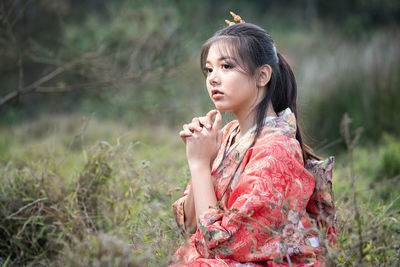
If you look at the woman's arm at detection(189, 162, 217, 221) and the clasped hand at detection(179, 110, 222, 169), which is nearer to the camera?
the woman's arm at detection(189, 162, 217, 221)

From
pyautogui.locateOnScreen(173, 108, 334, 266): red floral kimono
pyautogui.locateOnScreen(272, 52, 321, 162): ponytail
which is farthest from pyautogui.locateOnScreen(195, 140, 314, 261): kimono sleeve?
pyautogui.locateOnScreen(272, 52, 321, 162): ponytail

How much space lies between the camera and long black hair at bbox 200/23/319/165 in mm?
1889

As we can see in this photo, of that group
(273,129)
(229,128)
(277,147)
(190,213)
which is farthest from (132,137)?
(277,147)

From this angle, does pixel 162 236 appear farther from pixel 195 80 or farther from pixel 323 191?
pixel 195 80

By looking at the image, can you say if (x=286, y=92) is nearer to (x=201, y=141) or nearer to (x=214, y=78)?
(x=214, y=78)

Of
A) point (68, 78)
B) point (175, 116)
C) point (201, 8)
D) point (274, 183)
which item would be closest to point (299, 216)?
point (274, 183)

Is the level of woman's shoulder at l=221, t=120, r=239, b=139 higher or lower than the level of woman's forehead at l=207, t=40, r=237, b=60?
lower

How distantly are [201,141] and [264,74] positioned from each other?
16.4 inches

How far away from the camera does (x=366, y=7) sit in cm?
1750

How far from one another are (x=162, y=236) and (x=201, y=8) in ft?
55.1

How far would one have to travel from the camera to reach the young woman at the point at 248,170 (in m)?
1.62

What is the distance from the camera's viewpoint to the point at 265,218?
162cm

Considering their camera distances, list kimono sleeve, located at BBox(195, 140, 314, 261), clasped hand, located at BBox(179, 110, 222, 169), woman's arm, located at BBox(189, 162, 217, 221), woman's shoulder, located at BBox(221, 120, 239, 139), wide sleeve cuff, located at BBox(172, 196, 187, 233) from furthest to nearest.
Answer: woman's shoulder, located at BBox(221, 120, 239, 139) < wide sleeve cuff, located at BBox(172, 196, 187, 233) < clasped hand, located at BBox(179, 110, 222, 169) < woman's arm, located at BBox(189, 162, 217, 221) < kimono sleeve, located at BBox(195, 140, 314, 261)

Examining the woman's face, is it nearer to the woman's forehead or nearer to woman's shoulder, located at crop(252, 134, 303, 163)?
the woman's forehead
